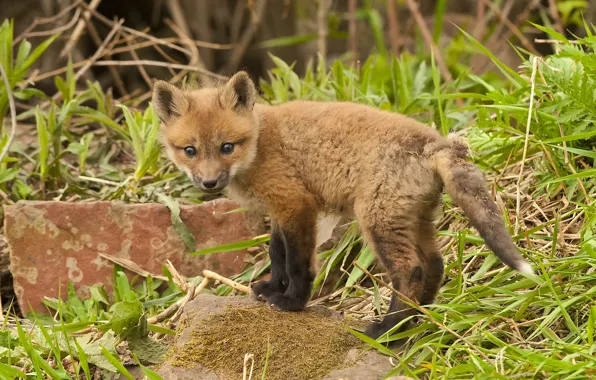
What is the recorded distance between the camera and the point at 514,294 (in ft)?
12.5

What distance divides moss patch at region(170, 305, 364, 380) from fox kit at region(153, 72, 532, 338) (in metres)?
0.18

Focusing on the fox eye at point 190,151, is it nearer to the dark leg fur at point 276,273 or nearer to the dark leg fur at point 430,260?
the dark leg fur at point 276,273

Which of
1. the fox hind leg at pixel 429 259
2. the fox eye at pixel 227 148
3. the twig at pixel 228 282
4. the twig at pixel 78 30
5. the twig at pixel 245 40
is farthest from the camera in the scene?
the twig at pixel 245 40

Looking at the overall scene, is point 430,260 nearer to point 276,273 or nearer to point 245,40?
point 276,273

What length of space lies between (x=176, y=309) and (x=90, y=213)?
3.50ft

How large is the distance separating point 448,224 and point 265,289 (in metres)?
1.25

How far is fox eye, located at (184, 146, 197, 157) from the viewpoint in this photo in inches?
173

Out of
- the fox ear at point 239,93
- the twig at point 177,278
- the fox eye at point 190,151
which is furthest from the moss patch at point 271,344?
the fox ear at point 239,93

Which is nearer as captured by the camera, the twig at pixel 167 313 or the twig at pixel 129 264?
the twig at pixel 167 313

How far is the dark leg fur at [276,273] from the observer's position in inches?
173

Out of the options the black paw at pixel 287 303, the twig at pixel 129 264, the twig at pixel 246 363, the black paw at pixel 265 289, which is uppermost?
the twig at pixel 246 363

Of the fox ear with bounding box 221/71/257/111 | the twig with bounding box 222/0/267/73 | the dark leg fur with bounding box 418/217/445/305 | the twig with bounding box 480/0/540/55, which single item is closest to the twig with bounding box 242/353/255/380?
the dark leg fur with bounding box 418/217/445/305

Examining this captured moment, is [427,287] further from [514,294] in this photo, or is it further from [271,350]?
[271,350]

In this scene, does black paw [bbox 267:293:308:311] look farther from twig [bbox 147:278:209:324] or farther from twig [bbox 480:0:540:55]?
twig [bbox 480:0:540:55]
